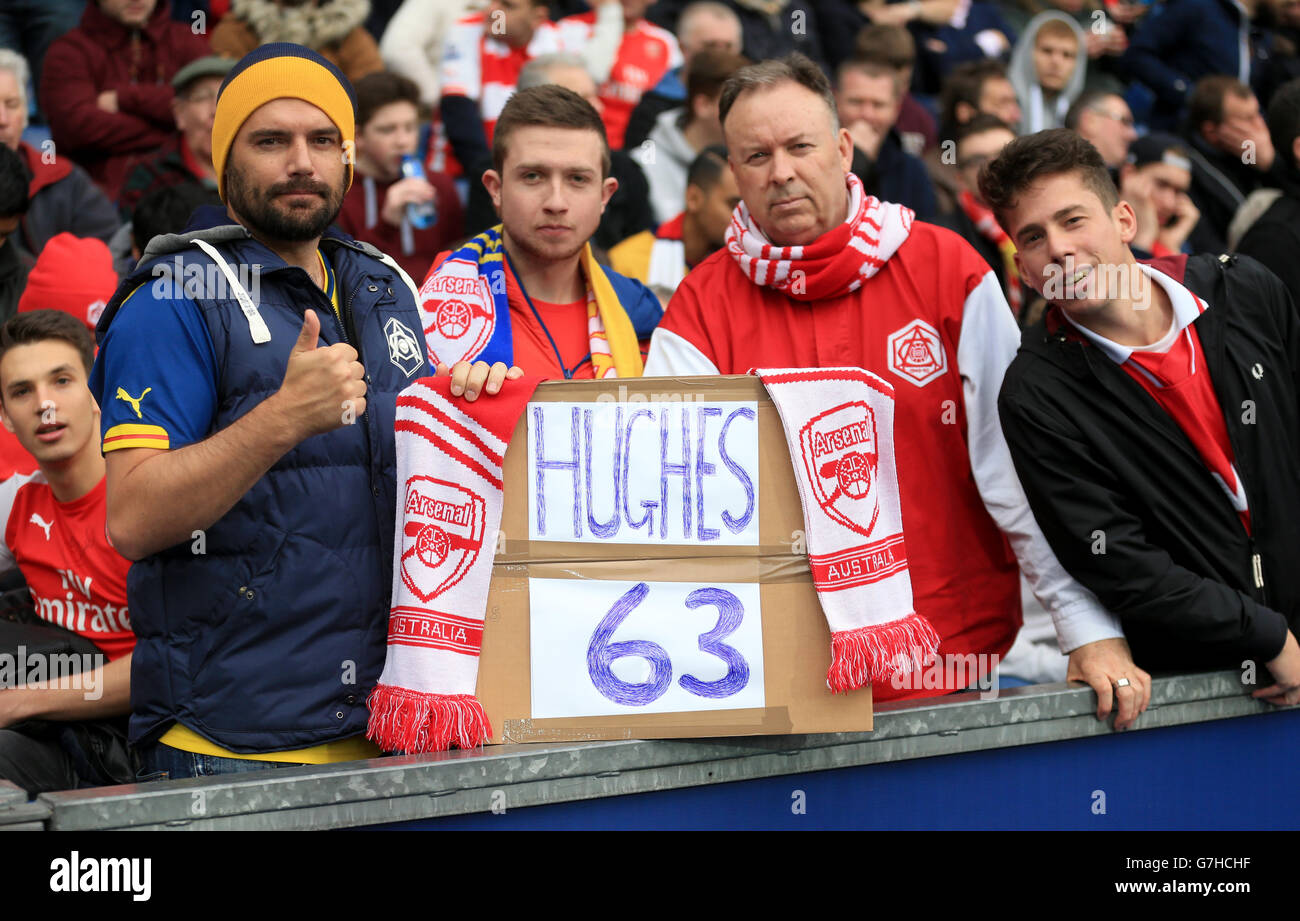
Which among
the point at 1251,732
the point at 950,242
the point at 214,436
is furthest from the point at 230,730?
the point at 1251,732

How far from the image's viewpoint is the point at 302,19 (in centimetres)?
708

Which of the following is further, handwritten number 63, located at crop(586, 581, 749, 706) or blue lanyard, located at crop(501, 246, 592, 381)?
blue lanyard, located at crop(501, 246, 592, 381)

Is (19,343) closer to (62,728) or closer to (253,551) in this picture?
(62,728)

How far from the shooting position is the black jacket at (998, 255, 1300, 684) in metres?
3.21

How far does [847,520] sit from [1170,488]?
3.35 ft

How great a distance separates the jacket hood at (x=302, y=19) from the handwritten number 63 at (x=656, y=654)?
5.16m

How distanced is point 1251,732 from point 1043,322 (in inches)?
43.7

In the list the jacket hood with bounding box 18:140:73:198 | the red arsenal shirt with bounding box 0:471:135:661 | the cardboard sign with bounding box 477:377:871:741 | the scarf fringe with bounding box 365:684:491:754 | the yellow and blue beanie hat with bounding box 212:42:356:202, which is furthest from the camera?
the jacket hood with bounding box 18:140:73:198

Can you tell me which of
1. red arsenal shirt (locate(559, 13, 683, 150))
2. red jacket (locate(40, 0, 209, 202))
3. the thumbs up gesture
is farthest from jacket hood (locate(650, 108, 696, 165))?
the thumbs up gesture

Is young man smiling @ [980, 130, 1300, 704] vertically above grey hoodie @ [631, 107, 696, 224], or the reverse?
grey hoodie @ [631, 107, 696, 224]

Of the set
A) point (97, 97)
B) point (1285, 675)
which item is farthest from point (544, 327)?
point (97, 97)

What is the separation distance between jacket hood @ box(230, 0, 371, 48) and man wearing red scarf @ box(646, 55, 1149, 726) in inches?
165

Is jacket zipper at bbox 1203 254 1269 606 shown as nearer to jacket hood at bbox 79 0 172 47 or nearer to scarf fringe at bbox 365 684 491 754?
scarf fringe at bbox 365 684 491 754

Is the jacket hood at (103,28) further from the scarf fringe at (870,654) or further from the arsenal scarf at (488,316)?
the scarf fringe at (870,654)
